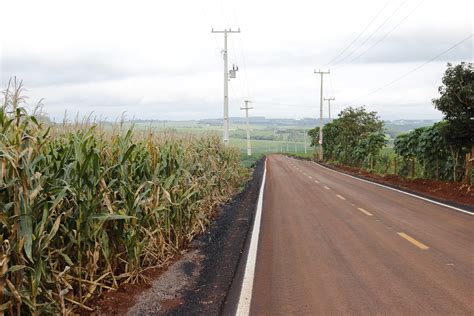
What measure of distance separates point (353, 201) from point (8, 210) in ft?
49.5

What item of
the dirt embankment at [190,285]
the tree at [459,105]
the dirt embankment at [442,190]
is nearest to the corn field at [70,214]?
the dirt embankment at [190,285]

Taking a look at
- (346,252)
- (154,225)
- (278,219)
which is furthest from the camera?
(278,219)

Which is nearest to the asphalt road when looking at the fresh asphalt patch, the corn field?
the fresh asphalt patch

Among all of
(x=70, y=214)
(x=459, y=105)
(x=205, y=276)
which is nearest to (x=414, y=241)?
(x=205, y=276)

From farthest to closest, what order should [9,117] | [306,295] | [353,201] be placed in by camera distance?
[353,201] → [306,295] → [9,117]

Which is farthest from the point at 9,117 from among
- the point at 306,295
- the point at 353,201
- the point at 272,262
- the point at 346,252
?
the point at 353,201

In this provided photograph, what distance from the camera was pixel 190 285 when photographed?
24.1ft

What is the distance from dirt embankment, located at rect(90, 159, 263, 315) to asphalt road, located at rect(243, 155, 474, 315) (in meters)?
0.52

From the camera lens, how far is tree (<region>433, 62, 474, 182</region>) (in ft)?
64.1

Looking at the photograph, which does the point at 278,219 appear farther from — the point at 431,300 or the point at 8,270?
the point at 8,270

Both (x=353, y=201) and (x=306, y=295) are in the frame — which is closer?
(x=306, y=295)

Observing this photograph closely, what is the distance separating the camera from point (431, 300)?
21.3 feet

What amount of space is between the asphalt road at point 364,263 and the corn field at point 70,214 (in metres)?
1.95

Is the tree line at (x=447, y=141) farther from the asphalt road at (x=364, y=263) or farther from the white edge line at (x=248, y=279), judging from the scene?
the white edge line at (x=248, y=279)
